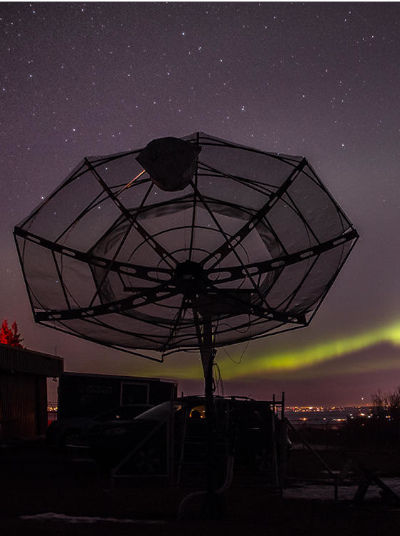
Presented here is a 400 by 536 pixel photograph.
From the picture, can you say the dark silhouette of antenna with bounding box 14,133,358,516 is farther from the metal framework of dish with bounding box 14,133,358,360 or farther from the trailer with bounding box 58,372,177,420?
the trailer with bounding box 58,372,177,420

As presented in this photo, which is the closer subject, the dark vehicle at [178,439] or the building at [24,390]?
the dark vehicle at [178,439]

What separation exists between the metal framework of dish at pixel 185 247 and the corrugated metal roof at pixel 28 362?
18420 mm

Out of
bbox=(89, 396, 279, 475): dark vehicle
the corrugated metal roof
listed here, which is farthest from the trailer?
bbox=(89, 396, 279, 475): dark vehicle

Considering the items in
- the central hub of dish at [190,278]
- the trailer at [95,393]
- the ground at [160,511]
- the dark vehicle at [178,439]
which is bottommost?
the ground at [160,511]

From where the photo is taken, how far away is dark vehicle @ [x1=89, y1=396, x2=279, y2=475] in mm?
12367

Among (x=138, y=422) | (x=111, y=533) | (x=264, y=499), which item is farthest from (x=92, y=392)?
(x=111, y=533)

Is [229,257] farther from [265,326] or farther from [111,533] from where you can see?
[111,533]

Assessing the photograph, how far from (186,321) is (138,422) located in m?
3.63

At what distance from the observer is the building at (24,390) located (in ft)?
95.5

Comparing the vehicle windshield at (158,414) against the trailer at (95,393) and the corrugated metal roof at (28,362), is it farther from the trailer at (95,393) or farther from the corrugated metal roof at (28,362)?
the corrugated metal roof at (28,362)

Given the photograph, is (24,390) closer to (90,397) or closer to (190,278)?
(90,397)

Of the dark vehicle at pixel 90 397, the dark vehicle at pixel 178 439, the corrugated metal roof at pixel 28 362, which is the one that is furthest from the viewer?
the corrugated metal roof at pixel 28 362

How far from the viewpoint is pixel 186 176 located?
7516 mm

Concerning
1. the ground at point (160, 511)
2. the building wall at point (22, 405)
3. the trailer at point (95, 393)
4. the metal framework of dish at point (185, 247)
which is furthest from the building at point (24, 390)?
the metal framework of dish at point (185, 247)
